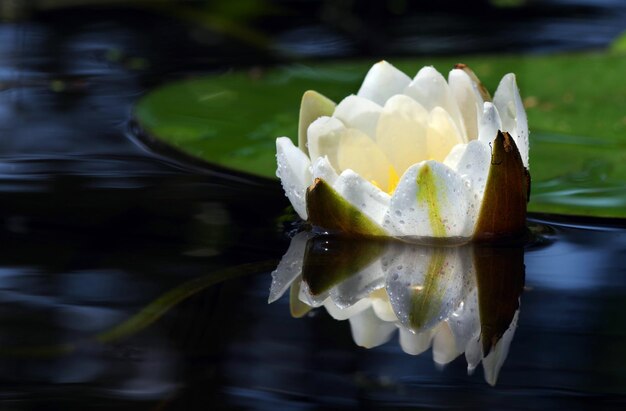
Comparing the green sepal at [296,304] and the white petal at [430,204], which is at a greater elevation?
the white petal at [430,204]

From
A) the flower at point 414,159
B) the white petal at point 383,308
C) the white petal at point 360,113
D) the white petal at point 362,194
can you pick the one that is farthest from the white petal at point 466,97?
the white petal at point 383,308

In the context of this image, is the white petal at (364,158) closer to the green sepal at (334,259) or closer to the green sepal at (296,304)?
the green sepal at (334,259)

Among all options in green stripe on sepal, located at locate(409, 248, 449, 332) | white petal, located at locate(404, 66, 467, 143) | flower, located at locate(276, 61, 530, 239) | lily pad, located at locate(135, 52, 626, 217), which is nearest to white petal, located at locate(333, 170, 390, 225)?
flower, located at locate(276, 61, 530, 239)

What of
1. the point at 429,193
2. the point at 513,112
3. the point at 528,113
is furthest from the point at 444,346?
the point at 528,113

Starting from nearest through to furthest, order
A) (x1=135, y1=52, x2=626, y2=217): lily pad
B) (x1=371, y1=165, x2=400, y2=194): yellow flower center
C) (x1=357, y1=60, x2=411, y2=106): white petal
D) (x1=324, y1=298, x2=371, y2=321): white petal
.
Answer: (x1=324, y1=298, x2=371, y2=321): white petal < (x1=371, y1=165, x2=400, y2=194): yellow flower center < (x1=357, y1=60, x2=411, y2=106): white petal < (x1=135, y1=52, x2=626, y2=217): lily pad

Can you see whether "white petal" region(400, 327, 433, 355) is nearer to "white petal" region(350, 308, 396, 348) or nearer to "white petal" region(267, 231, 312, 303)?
"white petal" region(350, 308, 396, 348)

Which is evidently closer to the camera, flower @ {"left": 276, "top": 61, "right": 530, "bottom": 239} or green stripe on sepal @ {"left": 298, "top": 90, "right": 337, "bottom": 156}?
flower @ {"left": 276, "top": 61, "right": 530, "bottom": 239}

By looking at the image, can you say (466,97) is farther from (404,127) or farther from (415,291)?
(415,291)

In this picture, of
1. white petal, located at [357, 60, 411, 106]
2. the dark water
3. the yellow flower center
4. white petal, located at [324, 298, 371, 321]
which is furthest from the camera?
white petal, located at [357, 60, 411, 106]

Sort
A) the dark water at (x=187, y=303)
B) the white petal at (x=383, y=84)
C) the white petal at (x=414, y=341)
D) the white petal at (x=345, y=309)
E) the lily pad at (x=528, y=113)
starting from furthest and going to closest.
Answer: the lily pad at (x=528, y=113) < the white petal at (x=383, y=84) < the white petal at (x=345, y=309) < the white petal at (x=414, y=341) < the dark water at (x=187, y=303)
